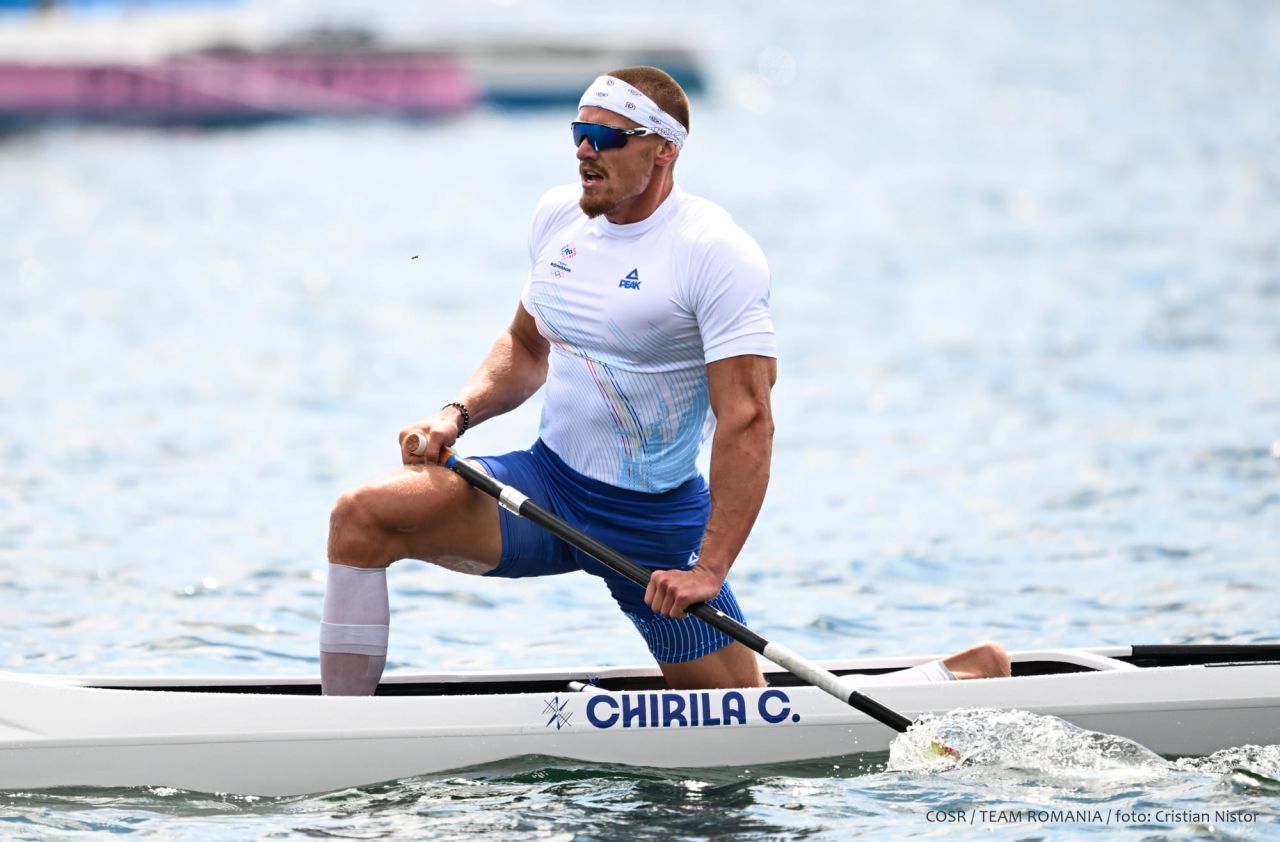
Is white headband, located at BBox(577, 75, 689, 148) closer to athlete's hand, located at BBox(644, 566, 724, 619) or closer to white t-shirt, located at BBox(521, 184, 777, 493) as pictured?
white t-shirt, located at BBox(521, 184, 777, 493)

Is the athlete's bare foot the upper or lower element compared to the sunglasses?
lower

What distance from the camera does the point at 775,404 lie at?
667 inches

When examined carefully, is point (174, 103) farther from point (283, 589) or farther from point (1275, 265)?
point (283, 589)

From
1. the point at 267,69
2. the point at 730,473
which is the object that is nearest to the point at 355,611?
the point at 730,473

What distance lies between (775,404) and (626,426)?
10.1 metres

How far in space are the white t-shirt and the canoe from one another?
0.90 m

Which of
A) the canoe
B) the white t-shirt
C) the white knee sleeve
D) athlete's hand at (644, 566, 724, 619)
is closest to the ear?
the white t-shirt

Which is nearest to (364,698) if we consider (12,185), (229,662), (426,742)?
(426,742)

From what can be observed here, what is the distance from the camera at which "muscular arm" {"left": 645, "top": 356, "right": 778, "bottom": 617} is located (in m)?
6.57

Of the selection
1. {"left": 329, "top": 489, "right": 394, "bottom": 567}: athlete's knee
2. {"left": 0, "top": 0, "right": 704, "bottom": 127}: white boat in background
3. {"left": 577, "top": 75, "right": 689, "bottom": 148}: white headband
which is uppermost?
{"left": 0, "top": 0, "right": 704, "bottom": 127}: white boat in background

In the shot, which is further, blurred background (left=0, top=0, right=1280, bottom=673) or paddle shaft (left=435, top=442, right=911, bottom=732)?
blurred background (left=0, top=0, right=1280, bottom=673)

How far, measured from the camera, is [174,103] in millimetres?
34719

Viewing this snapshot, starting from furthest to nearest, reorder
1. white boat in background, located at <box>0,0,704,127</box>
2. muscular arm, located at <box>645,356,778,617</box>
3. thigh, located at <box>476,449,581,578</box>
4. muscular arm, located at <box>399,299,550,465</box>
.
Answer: white boat in background, located at <box>0,0,704,127</box>, muscular arm, located at <box>399,299,550,465</box>, thigh, located at <box>476,449,581,578</box>, muscular arm, located at <box>645,356,778,617</box>

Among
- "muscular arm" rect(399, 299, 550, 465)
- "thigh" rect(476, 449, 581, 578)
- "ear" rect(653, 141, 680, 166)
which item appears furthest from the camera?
"muscular arm" rect(399, 299, 550, 465)
